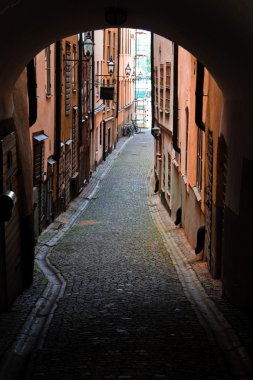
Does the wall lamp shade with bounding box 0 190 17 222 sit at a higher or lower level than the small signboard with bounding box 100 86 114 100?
lower

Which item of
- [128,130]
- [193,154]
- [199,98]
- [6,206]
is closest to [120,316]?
[6,206]

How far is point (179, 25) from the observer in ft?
29.4

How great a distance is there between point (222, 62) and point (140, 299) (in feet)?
11.3

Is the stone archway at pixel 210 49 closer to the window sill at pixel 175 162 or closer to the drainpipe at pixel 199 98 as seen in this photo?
the drainpipe at pixel 199 98

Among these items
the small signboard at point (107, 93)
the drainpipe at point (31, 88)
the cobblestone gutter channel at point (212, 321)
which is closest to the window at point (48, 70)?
the drainpipe at point (31, 88)

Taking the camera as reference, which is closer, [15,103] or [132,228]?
[15,103]

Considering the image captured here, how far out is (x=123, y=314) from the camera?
8875mm

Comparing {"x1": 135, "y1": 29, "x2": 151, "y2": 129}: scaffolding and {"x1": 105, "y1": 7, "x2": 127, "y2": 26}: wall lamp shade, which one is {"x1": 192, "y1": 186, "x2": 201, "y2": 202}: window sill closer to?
{"x1": 105, "y1": 7, "x2": 127, "y2": 26}: wall lamp shade

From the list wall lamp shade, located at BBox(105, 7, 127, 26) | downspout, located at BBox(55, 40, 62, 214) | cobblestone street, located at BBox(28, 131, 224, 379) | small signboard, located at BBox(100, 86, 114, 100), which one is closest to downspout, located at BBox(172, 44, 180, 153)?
cobblestone street, located at BBox(28, 131, 224, 379)

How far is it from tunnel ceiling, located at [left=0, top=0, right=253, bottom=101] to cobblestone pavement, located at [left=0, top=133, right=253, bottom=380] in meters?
2.94

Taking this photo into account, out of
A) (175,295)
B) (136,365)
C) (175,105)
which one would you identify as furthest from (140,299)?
(175,105)

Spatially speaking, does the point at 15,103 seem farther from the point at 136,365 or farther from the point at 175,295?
the point at 136,365

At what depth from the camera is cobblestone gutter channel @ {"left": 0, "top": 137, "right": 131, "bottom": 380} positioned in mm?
6707

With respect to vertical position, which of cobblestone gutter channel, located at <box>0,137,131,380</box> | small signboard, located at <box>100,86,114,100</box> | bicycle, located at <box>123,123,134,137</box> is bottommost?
bicycle, located at <box>123,123,134,137</box>
